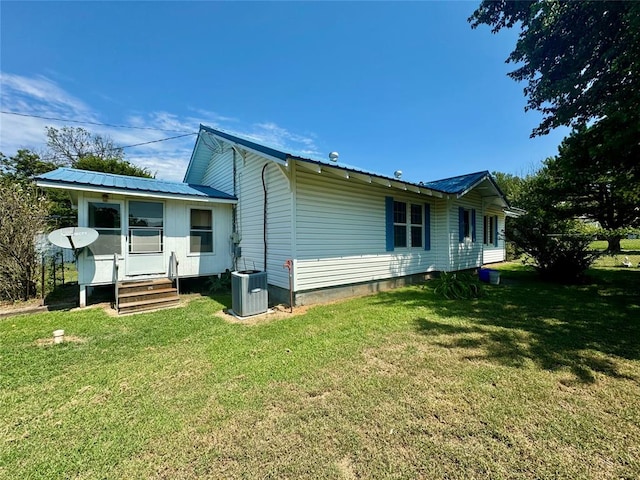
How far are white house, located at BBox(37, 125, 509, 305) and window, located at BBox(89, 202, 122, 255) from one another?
21 mm

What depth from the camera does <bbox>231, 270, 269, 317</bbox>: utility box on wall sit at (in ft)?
18.1

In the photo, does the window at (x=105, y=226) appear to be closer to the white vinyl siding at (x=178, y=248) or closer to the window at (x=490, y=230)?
the white vinyl siding at (x=178, y=248)

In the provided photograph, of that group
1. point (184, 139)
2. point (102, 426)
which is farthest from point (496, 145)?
point (102, 426)

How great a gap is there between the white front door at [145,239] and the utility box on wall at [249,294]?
124 inches

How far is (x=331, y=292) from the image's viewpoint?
6.82m

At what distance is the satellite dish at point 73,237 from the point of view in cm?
571

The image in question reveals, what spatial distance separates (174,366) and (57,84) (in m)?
15.8

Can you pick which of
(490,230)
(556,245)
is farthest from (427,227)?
(490,230)

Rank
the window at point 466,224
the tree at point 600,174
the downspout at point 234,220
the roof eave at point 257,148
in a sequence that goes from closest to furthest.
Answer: the roof eave at point 257,148 < the tree at point 600,174 < the downspout at point 234,220 < the window at point 466,224

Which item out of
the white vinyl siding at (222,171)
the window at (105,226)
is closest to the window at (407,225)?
the white vinyl siding at (222,171)

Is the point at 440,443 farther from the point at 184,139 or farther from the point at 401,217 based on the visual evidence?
the point at 184,139

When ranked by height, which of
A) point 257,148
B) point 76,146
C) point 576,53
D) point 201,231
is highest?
point 76,146

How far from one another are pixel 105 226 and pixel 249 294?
4466 mm

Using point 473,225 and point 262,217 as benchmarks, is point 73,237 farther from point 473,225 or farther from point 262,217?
point 473,225
